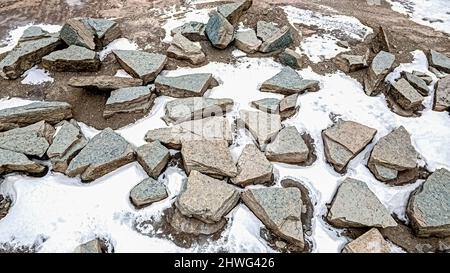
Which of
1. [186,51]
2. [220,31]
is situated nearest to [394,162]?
[220,31]

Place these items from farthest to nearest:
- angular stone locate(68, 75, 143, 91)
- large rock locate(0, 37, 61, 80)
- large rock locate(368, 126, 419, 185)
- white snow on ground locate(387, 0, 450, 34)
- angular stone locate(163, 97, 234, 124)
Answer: white snow on ground locate(387, 0, 450, 34)
large rock locate(0, 37, 61, 80)
angular stone locate(68, 75, 143, 91)
angular stone locate(163, 97, 234, 124)
large rock locate(368, 126, 419, 185)

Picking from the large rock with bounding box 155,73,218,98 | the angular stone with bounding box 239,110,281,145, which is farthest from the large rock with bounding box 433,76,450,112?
the large rock with bounding box 155,73,218,98

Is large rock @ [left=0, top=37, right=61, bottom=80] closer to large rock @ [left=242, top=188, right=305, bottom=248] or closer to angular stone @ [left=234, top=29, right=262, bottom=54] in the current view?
angular stone @ [left=234, top=29, right=262, bottom=54]

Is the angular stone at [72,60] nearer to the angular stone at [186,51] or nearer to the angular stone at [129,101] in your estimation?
the angular stone at [129,101]

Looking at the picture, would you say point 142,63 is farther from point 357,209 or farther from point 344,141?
point 357,209

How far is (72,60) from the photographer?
4516mm

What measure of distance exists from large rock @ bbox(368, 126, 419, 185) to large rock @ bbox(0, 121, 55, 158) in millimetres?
3577

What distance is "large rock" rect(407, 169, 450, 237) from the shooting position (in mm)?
3145

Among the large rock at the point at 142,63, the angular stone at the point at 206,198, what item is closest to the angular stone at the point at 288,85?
the large rock at the point at 142,63

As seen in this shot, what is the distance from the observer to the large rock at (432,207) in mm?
3145

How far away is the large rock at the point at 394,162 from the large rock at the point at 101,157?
8.68 feet

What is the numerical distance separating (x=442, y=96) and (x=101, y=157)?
422 centimetres
